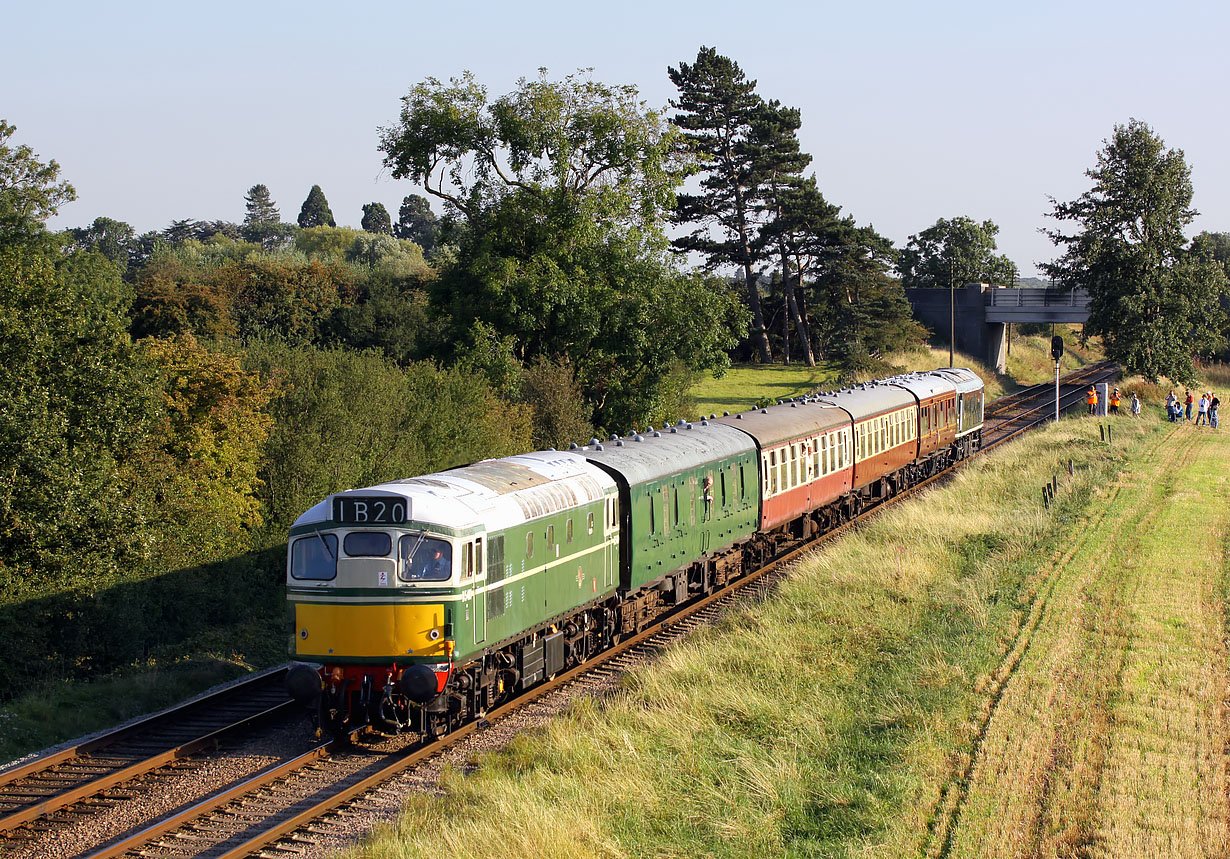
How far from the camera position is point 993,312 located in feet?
255

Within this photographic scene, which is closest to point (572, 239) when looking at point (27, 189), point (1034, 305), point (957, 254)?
point (27, 189)

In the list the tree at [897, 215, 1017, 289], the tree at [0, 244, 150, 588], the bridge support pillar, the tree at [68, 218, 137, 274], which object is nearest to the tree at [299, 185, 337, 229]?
the tree at [68, 218, 137, 274]

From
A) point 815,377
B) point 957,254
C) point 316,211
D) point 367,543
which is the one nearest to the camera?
point 367,543

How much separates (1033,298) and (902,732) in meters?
69.2

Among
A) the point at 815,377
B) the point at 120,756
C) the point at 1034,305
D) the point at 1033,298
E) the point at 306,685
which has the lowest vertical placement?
the point at 120,756

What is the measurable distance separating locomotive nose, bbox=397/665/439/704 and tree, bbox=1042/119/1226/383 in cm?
5006

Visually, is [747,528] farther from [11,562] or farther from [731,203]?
[731,203]

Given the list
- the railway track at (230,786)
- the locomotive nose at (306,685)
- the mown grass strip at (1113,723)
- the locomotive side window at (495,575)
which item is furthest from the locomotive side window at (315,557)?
the mown grass strip at (1113,723)

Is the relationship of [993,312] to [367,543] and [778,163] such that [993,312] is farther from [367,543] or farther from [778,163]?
[367,543]

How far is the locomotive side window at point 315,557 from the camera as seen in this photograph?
13922mm

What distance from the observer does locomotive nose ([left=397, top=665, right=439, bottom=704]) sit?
13289mm

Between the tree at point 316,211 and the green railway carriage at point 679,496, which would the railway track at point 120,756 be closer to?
the green railway carriage at point 679,496

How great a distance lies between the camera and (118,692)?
1725cm

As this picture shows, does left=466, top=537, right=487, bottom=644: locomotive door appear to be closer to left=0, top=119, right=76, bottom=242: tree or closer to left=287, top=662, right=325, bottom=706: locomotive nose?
left=287, top=662, right=325, bottom=706: locomotive nose
